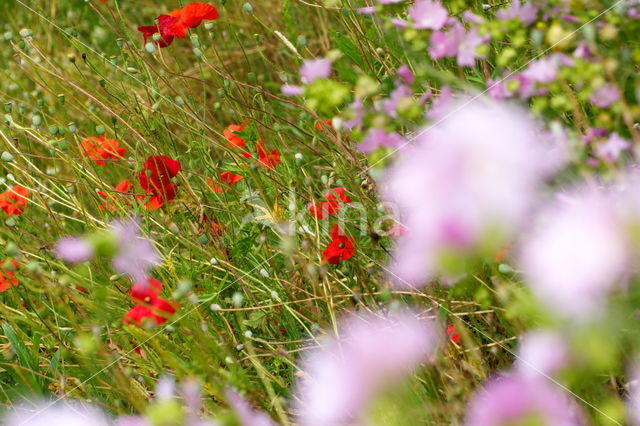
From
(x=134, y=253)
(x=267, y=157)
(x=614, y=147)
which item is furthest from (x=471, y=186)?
(x=267, y=157)

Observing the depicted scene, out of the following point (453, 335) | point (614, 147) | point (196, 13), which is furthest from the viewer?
point (196, 13)

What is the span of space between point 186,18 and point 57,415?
749 millimetres

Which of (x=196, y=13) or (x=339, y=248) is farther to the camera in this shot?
(x=196, y=13)

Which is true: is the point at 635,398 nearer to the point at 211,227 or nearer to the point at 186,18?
the point at 211,227

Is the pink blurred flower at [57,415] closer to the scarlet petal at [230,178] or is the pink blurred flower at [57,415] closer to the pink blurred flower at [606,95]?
the scarlet petal at [230,178]

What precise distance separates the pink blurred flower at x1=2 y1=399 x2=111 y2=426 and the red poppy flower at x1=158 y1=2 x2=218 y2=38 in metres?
0.68

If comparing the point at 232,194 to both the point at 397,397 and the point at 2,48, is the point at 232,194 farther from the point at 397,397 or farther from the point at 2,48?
the point at 2,48

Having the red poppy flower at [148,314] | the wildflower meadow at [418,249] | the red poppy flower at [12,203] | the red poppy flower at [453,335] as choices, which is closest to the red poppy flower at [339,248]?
the wildflower meadow at [418,249]

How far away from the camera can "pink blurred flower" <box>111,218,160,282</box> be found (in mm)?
1124

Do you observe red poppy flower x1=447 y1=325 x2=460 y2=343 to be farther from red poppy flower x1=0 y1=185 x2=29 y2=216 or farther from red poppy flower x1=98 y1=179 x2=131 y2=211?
red poppy flower x1=0 y1=185 x2=29 y2=216

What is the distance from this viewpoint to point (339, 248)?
1060 mm

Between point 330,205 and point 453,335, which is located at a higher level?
point 330,205

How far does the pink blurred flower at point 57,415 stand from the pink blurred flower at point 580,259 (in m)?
0.52

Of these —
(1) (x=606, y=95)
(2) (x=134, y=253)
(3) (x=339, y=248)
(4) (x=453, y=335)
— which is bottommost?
(4) (x=453, y=335)
